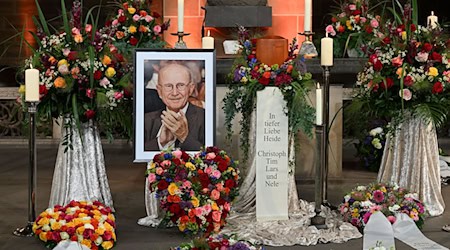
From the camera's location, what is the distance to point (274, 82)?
6.13 meters

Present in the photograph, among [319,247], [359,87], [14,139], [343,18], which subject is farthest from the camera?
[14,139]

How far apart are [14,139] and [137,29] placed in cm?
461

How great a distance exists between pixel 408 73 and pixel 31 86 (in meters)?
2.59

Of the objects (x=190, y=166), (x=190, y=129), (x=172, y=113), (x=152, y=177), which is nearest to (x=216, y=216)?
(x=190, y=166)

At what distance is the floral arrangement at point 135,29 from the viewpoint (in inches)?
270

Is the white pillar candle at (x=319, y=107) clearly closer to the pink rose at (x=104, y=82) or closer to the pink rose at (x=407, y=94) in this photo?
the pink rose at (x=407, y=94)

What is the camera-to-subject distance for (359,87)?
6.83 m

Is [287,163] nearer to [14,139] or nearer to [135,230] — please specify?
[135,230]

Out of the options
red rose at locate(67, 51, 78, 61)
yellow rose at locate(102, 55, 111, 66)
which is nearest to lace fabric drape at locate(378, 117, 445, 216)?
yellow rose at locate(102, 55, 111, 66)

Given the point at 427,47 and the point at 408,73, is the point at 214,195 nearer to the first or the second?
the point at 408,73

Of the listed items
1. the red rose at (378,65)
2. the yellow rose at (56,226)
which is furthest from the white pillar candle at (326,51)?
the yellow rose at (56,226)

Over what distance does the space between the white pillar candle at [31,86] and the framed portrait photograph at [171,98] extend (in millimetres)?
682

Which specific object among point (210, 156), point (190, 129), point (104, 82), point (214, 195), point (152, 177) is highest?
point (104, 82)

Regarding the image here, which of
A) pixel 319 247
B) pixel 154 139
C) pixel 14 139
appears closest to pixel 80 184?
pixel 154 139
